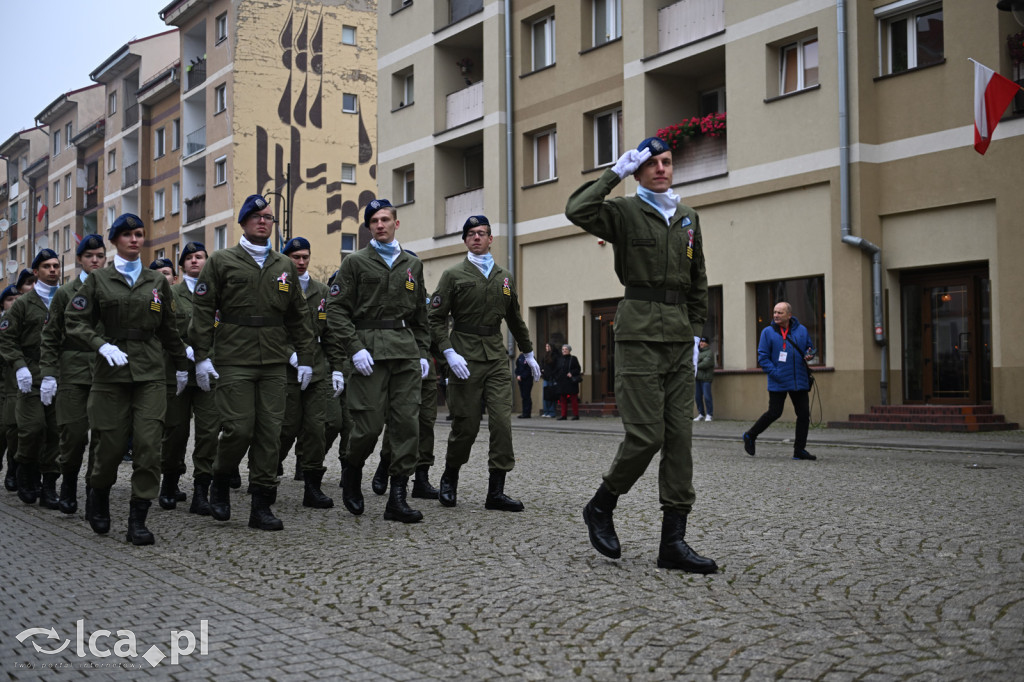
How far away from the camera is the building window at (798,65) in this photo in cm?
2141

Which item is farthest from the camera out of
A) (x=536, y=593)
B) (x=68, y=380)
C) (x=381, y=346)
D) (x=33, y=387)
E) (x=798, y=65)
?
(x=798, y=65)

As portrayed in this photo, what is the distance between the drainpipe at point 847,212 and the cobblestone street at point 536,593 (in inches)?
442

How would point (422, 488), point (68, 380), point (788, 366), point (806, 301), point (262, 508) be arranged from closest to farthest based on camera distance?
point (262, 508) < point (68, 380) < point (422, 488) < point (788, 366) < point (806, 301)

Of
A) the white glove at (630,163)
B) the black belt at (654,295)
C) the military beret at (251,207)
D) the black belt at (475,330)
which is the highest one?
the military beret at (251,207)

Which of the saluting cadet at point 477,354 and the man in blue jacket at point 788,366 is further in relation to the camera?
the man in blue jacket at point 788,366

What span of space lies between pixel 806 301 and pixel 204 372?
1557 centimetres

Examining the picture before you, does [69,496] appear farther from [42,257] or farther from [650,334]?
→ [650,334]


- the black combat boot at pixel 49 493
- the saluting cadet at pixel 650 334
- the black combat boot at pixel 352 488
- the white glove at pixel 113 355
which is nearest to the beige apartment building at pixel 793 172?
the black combat boot at pixel 352 488

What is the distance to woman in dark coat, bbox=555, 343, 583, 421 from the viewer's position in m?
24.5

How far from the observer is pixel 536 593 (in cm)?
529

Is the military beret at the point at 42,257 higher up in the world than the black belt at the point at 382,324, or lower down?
higher up

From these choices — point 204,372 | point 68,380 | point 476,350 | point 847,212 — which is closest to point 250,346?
point 204,372

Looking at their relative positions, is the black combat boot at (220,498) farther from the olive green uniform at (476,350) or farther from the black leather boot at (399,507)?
the olive green uniform at (476,350)

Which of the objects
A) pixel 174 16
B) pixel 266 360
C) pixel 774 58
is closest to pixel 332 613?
pixel 266 360
